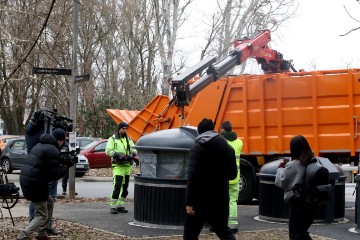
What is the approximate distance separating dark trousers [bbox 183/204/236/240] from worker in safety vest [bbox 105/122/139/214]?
5.20 metres

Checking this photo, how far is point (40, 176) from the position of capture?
916 cm

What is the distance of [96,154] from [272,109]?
1419 centimetres

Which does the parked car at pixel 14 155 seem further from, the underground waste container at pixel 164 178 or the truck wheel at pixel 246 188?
the underground waste container at pixel 164 178

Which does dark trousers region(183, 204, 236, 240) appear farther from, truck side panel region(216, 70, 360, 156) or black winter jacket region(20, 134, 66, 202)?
truck side panel region(216, 70, 360, 156)

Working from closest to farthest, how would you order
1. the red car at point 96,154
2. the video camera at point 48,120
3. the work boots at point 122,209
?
the video camera at point 48,120
the work boots at point 122,209
the red car at point 96,154

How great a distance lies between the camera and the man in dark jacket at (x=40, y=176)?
30.1ft

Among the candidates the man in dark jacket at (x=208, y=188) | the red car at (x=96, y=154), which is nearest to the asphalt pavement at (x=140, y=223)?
the man in dark jacket at (x=208, y=188)

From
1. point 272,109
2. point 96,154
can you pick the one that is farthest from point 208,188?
point 96,154

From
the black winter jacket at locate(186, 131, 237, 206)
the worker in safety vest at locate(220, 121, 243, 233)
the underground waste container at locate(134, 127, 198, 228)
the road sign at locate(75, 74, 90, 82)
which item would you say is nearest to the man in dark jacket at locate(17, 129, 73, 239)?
the underground waste container at locate(134, 127, 198, 228)

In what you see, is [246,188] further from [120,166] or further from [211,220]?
[211,220]

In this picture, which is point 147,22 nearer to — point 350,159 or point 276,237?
point 350,159

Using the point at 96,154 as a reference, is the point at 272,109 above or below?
above

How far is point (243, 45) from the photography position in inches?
675

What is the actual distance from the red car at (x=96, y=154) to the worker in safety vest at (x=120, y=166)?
49.0ft
